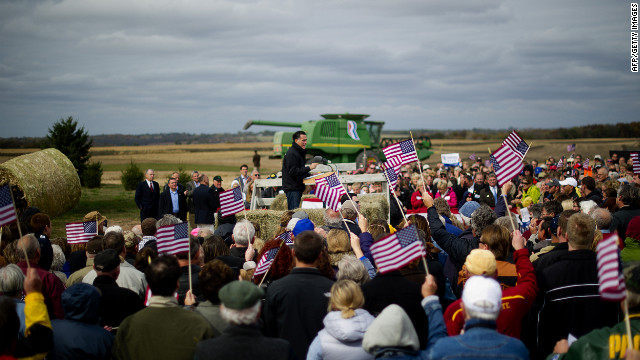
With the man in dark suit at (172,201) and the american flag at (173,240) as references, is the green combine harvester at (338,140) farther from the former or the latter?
the american flag at (173,240)

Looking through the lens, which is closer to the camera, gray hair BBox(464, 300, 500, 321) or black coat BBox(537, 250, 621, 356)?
gray hair BBox(464, 300, 500, 321)

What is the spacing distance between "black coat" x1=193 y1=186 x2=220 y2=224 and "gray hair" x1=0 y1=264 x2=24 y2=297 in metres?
7.90

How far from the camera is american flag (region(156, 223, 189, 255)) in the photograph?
5.30 metres

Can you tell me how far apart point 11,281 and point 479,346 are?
→ 3555 millimetres

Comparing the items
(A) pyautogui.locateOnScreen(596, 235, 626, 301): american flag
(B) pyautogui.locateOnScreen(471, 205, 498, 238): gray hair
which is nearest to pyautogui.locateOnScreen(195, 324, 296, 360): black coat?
(A) pyautogui.locateOnScreen(596, 235, 626, 301): american flag

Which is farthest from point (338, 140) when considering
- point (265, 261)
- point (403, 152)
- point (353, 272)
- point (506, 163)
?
point (353, 272)

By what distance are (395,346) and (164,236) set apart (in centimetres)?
286

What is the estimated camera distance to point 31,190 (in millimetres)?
16328

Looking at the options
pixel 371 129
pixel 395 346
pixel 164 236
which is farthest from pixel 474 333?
pixel 371 129

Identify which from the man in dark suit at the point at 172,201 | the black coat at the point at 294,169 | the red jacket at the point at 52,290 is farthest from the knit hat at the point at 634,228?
A: the man in dark suit at the point at 172,201

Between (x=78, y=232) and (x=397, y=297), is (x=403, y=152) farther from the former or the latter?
(x=78, y=232)

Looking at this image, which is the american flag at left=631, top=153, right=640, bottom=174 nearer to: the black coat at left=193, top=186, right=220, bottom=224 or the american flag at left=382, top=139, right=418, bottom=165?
the american flag at left=382, top=139, right=418, bottom=165

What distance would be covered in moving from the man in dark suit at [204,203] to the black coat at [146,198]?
55.4 inches

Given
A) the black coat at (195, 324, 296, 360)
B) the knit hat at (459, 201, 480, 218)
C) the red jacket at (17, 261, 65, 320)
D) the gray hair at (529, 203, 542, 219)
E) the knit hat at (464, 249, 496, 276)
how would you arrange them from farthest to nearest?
the knit hat at (459, 201, 480, 218) → the gray hair at (529, 203, 542, 219) → the red jacket at (17, 261, 65, 320) → the knit hat at (464, 249, 496, 276) → the black coat at (195, 324, 296, 360)
